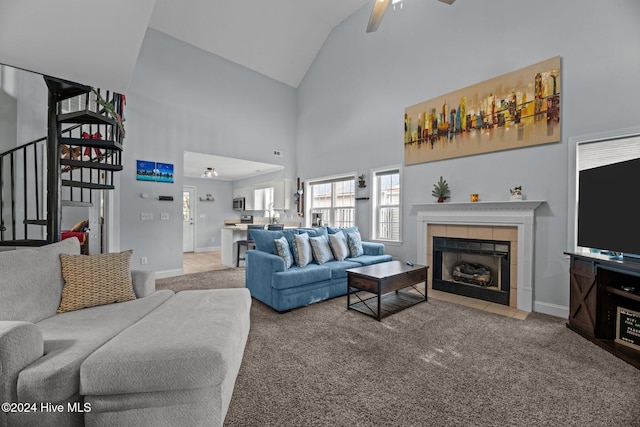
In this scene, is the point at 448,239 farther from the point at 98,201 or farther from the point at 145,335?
the point at 98,201

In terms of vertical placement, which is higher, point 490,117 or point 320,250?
point 490,117

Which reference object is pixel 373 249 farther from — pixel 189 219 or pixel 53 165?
pixel 189 219

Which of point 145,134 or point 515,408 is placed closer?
point 515,408

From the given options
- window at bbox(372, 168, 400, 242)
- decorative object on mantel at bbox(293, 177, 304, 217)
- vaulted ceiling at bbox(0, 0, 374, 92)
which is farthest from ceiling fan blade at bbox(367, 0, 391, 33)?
decorative object on mantel at bbox(293, 177, 304, 217)

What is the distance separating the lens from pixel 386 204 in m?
5.10

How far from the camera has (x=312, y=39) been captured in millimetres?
6258

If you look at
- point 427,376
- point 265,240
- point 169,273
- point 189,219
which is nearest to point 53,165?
point 265,240

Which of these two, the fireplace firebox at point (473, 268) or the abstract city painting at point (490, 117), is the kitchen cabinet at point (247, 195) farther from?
the fireplace firebox at point (473, 268)

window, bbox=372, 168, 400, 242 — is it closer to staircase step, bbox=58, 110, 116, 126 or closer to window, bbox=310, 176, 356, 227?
window, bbox=310, 176, 356, 227

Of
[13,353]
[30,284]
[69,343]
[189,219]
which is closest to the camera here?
[13,353]

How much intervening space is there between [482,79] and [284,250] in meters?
3.67

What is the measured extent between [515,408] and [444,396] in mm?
379

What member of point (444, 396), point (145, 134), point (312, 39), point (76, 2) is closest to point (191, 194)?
point (145, 134)

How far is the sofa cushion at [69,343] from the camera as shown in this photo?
1.13m
